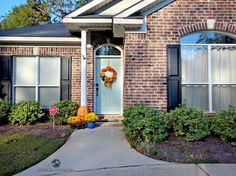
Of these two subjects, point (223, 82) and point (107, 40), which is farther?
point (107, 40)

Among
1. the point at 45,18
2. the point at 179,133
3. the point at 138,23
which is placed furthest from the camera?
the point at 45,18

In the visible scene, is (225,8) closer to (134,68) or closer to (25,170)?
(134,68)

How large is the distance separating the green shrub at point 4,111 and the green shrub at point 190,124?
5869 millimetres

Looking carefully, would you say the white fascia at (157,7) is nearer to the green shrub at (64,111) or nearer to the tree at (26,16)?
the green shrub at (64,111)

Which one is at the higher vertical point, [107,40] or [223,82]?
[107,40]

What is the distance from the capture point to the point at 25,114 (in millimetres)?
9859

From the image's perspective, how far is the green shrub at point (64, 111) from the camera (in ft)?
32.6

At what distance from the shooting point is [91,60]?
10.9m

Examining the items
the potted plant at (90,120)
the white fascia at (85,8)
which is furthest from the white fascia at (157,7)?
the potted plant at (90,120)

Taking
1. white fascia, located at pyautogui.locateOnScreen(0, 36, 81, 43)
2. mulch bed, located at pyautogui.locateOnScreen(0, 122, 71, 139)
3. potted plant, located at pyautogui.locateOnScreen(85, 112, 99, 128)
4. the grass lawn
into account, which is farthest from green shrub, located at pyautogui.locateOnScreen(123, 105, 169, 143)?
white fascia, located at pyautogui.locateOnScreen(0, 36, 81, 43)

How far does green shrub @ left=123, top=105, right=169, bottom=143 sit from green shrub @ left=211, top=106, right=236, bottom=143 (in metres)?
1.24

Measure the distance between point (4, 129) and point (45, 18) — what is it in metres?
22.6

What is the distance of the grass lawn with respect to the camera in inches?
228

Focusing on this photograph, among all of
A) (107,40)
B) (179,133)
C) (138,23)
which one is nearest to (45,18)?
(107,40)
